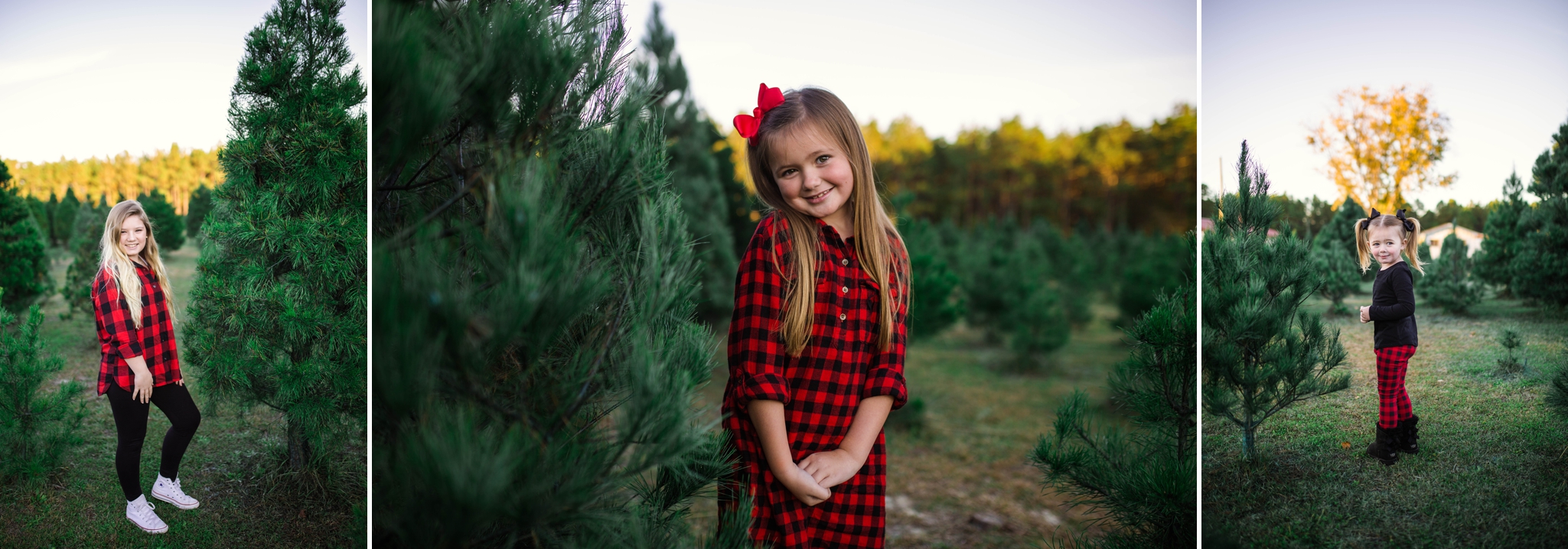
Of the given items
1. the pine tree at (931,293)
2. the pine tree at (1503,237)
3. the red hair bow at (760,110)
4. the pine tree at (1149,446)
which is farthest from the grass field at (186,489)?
the pine tree at (931,293)

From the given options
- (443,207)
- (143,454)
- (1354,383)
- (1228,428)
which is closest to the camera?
(443,207)

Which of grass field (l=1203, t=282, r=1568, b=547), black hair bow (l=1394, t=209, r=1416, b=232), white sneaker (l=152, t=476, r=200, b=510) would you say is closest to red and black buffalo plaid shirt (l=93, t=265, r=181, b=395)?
white sneaker (l=152, t=476, r=200, b=510)

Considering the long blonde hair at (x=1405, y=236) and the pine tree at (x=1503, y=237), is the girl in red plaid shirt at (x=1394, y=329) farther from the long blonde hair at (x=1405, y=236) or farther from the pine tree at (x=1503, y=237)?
the pine tree at (x=1503, y=237)

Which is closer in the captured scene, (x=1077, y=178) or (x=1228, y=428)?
(x=1228, y=428)

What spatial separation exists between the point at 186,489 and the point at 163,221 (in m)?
0.64

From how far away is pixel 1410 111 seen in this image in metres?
1.86

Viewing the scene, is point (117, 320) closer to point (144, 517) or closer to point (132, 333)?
point (132, 333)

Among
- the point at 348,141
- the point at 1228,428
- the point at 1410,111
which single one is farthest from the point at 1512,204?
the point at 348,141

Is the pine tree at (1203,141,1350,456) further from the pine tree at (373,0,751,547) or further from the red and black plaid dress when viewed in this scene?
the pine tree at (373,0,751,547)

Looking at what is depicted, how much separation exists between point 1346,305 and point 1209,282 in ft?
1.02

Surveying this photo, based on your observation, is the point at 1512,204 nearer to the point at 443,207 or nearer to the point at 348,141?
the point at 443,207

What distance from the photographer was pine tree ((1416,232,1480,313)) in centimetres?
184

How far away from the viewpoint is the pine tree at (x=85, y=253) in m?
1.69

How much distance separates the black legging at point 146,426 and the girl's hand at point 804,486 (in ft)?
4.61
